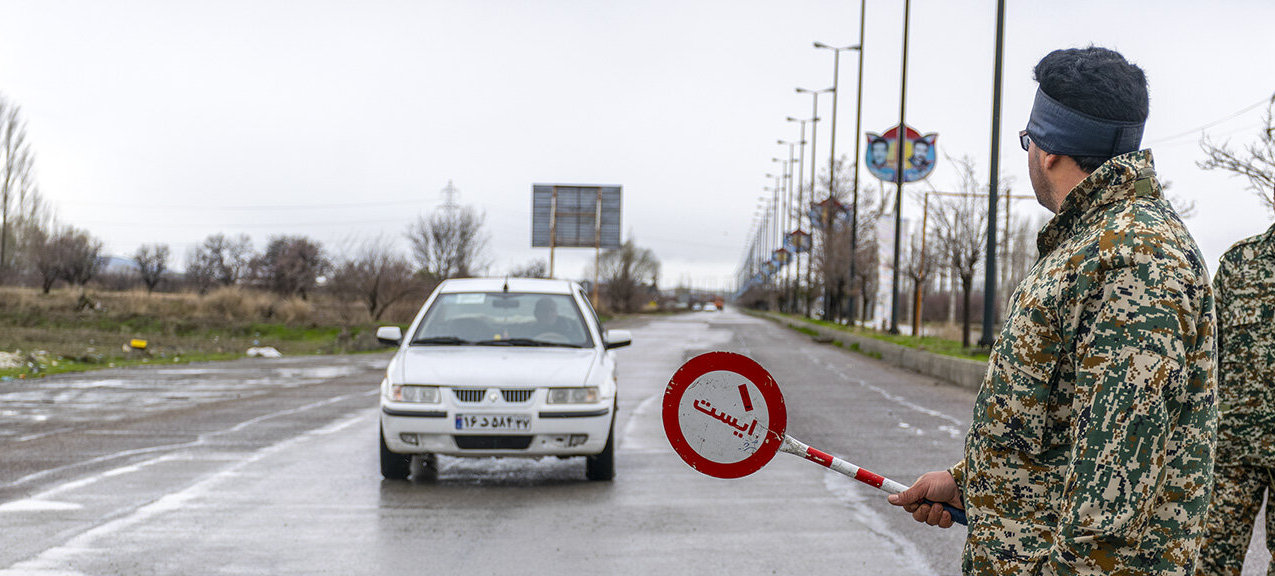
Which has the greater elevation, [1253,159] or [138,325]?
[1253,159]

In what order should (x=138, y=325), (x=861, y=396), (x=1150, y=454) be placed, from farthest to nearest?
(x=138, y=325) < (x=861, y=396) < (x=1150, y=454)

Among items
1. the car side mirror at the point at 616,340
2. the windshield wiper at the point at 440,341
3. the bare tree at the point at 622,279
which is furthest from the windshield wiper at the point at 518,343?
the bare tree at the point at 622,279

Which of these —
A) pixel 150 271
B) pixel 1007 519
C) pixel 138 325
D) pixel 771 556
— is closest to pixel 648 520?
pixel 771 556

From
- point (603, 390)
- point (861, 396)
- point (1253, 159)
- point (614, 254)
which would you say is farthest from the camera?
point (614, 254)

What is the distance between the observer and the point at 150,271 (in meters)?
64.2

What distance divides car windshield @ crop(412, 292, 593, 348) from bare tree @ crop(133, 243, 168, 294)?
197ft

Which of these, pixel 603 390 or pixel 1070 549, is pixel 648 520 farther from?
pixel 1070 549

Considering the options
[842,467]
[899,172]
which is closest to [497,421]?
[842,467]

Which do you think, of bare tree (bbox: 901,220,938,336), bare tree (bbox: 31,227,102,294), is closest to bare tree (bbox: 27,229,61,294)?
bare tree (bbox: 31,227,102,294)

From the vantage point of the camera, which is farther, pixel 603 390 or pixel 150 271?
pixel 150 271

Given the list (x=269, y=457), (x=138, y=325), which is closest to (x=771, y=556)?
(x=269, y=457)

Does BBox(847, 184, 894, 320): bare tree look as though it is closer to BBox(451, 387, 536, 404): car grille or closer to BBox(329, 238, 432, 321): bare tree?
BBox(329, 238, 432, 321): bare tree

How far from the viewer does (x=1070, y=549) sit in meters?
1.89

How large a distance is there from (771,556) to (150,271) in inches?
2601
